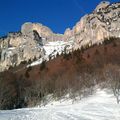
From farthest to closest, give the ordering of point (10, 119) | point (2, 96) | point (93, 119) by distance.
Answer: point (2, 96) → point (93, 119) → point (10, 119)

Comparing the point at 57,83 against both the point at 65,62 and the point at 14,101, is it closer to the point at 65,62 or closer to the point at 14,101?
the point at 14,101

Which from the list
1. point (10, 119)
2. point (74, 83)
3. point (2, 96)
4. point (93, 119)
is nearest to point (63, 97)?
point (74, 83)

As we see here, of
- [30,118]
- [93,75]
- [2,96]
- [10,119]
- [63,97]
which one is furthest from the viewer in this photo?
[93,75]

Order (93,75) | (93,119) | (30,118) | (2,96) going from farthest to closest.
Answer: (93,75)
(2,96)
(93,119)
(30,118)

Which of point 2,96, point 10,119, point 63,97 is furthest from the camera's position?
point 63,97

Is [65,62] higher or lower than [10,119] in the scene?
higher

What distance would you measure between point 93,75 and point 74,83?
8539 mm

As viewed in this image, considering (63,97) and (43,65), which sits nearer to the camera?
(63,97)

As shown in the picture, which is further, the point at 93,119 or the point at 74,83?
the point at 74,83

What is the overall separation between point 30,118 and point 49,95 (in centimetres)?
7157

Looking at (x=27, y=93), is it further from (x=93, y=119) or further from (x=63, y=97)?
(x=93, y=119)

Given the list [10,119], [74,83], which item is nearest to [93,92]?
[74,83]

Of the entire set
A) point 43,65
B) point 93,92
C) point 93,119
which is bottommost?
point 93,119

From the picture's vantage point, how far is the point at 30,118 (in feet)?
100
